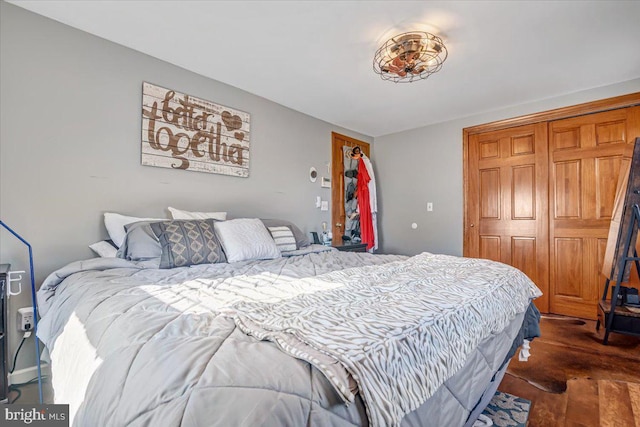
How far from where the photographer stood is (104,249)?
2.00m

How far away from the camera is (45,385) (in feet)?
5.94

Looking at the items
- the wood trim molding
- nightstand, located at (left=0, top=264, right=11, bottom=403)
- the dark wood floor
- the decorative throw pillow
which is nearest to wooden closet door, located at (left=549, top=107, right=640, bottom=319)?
the wood trim molding

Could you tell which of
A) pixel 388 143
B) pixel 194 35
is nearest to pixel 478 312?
pixel 194 35

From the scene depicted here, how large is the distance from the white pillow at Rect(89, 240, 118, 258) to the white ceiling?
4.81 ft

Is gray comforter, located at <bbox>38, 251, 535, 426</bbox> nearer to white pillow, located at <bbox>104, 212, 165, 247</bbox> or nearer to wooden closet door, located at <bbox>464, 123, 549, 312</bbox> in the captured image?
white pillow, located at <bbox>104, 212, 165, 247</bbox>

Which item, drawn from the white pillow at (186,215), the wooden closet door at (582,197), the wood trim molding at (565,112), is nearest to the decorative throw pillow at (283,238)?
the white pillow at (186,215)

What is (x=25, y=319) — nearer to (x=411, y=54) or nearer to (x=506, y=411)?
(x=506, y=411)

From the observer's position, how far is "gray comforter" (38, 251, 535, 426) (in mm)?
513

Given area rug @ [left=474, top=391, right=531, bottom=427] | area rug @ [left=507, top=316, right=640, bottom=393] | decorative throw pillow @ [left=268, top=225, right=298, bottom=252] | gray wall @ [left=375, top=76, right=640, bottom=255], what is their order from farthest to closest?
gray wall @ [left=375, top=76, right=640, bottom=255]
decorative throw pillow @ [left=268, top=225, right=298, bottom=252]
area rug @ [left=507, top=316, right=640, bottom=393]
area rug @ [left=474, top=391, right=531, bottom=427]

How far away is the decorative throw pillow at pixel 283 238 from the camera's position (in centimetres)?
250

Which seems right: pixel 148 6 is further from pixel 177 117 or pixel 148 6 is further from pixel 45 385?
pixel 45 385

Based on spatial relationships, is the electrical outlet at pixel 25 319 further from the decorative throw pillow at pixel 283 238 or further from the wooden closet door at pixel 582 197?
the wooden closet door at pixel 582 197

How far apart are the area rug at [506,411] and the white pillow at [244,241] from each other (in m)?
1.54

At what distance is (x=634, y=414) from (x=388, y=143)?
370cm
